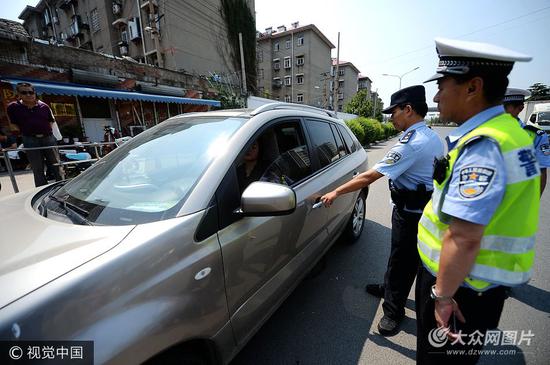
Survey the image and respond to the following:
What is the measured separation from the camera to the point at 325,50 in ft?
136

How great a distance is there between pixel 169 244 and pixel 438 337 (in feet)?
4.39

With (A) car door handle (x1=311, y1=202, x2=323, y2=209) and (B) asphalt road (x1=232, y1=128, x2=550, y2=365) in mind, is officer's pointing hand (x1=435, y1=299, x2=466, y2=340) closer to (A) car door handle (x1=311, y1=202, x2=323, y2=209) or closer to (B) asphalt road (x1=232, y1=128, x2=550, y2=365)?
(B) asphalt road (x1=232, y1=128, x2=550, y2=365)

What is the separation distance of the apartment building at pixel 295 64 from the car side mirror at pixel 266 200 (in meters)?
36.9

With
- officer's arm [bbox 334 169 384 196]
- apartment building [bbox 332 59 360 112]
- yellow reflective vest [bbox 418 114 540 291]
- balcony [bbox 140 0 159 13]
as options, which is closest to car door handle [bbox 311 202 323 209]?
officer's arm [bbox 334 169 384 196]

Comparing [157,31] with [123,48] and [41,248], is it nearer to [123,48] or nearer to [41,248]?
[123,48]

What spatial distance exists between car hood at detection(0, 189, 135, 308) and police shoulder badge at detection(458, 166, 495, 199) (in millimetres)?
1375

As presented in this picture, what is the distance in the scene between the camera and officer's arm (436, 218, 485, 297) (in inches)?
37.2

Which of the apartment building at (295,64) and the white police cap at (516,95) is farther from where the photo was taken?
the apartment building at (295,64)

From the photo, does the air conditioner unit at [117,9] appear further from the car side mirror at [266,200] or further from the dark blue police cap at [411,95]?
the car side mirror at [266,200]

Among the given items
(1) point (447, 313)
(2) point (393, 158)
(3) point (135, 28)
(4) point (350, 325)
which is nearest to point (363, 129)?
(2) point (393, 158)

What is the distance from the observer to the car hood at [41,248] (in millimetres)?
872

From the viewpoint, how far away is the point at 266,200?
4.18 feet

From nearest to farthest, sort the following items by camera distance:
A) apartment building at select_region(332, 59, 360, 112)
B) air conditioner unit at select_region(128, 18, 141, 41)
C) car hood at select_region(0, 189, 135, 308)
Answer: car hood at select_region(0, 189, 135, 308), air conditioner unit at select_region(128, 18, 141, 41), apartment building at select_region(332, 59, 360, 112)

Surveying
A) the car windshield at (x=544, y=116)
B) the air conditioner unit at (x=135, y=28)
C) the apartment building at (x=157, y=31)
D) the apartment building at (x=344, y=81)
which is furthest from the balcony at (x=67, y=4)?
the apartment building at (x=344, y=81)
